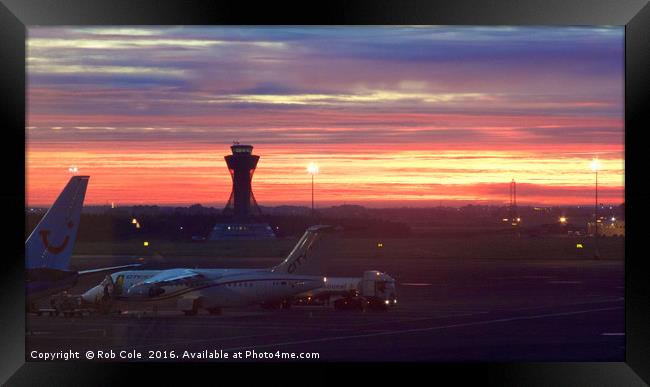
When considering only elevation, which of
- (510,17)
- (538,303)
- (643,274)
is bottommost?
(538,303)

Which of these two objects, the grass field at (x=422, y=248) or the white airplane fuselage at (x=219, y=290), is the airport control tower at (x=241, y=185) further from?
the grass field at (x=422, y=248)

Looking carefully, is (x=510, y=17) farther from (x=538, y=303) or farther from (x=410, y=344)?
(x=538, y=303)

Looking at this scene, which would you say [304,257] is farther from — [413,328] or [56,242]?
[56,242]

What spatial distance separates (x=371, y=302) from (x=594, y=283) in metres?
15.7

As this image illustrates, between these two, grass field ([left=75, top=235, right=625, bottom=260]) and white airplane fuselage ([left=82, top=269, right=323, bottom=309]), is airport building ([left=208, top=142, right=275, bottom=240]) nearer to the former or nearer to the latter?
grass field ([left=75, top=235, right=625, bottom=260])

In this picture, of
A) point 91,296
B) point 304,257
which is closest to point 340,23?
point 304,257

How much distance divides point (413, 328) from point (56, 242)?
1158cm

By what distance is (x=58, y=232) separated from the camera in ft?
88.0

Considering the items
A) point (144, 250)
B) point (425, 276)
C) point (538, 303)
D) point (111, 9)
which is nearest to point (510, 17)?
point (111, 9)

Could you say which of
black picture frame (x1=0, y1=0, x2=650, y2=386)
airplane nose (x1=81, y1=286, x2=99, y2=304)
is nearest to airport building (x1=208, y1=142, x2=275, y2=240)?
airplane nose (x1=81, y1=286, x2=99, y2=304)

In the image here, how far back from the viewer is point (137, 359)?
757 inches

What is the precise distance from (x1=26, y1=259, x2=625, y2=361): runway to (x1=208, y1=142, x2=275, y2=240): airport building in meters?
5.03

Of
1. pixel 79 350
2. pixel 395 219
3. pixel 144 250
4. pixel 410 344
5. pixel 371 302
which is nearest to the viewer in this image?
pixel 79 350

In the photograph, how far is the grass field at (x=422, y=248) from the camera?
53.8m
